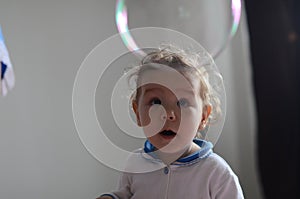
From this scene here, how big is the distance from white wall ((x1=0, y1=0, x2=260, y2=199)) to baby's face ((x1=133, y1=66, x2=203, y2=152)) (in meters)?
0.64

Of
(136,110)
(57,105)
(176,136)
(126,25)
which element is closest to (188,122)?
(176,136)

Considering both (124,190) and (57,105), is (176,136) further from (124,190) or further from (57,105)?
(57,105)

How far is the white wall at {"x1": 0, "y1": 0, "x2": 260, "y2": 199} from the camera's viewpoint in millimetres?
1446

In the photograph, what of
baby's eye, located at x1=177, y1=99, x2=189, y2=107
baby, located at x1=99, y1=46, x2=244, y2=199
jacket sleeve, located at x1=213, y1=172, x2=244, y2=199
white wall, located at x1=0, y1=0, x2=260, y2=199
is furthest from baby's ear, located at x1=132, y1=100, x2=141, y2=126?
white wall, located at x1=0, y1=0, x2=260, y2=199

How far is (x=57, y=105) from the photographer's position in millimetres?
1508

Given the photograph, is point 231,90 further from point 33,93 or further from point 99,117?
point 33,93

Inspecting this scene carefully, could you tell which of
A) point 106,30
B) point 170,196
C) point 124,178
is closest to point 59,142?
point 106,30

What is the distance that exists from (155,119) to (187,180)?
140 millimetres

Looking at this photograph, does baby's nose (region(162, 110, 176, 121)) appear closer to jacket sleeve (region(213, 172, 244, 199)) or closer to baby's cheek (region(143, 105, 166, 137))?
baby's cheek (region(143, 105, 166, 137))

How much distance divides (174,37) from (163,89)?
0.49m

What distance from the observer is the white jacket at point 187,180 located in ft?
2.89

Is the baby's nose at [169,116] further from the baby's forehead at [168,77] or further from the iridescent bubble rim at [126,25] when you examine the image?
the iridescent bubble rim at [126,25]

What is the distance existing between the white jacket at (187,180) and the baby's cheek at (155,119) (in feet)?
0.26

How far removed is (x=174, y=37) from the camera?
1.37 metres
